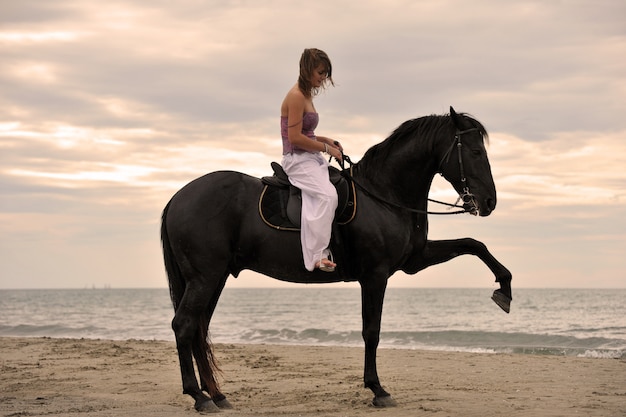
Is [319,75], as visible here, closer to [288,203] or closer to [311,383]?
[288,203]

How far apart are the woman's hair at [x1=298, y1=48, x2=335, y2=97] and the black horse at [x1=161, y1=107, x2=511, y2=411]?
0.91m

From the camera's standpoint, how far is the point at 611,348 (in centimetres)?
1695

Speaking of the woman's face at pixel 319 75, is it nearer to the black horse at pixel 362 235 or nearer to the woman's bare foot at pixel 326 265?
the black horse at pixel 362 235

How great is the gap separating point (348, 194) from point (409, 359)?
5701 mm

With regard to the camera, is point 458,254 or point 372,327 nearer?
point 372,327

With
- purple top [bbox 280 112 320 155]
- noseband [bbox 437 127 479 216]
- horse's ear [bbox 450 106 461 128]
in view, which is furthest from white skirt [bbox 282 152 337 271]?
horse's ear [bbox 450 106 461 128]

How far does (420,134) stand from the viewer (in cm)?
684

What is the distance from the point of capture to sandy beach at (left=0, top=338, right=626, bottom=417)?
22.0 feet

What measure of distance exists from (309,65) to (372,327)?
8.10 feet

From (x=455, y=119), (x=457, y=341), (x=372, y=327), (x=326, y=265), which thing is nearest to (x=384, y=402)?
(x=372, y=327)

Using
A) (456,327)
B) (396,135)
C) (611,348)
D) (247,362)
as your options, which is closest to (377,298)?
(396,135)

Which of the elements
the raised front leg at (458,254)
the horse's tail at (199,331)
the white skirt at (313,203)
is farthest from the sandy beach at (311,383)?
the white skirt at (313,203)

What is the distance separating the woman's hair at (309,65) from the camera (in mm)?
6570

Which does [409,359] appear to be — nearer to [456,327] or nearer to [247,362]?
[247,362]
